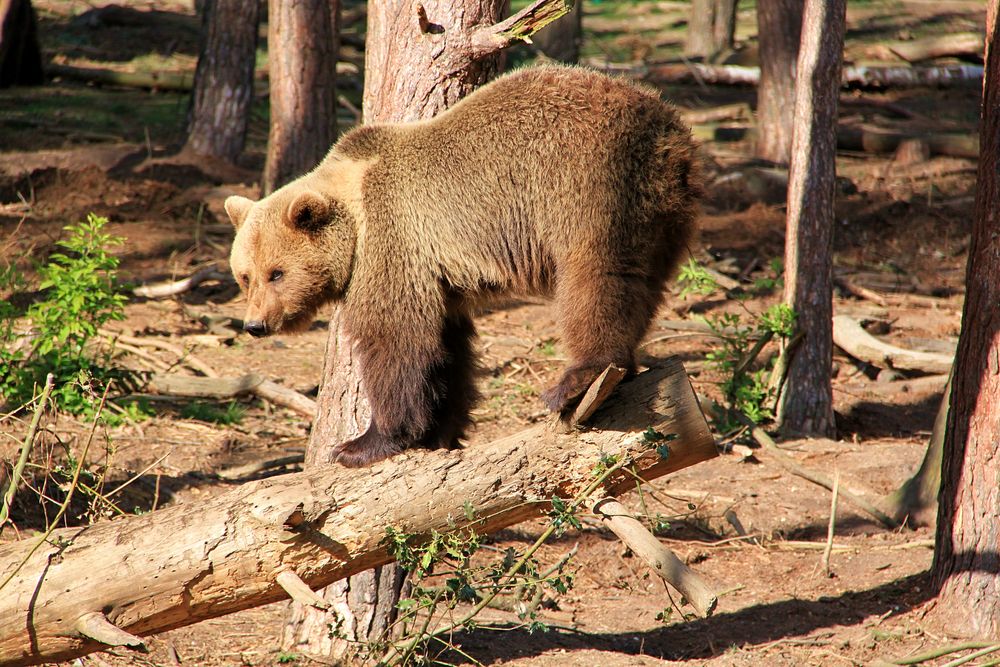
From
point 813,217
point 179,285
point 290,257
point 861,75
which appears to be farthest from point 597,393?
point 861,75

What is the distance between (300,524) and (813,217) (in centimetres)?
558

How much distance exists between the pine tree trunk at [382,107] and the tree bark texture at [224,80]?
9.21 meters

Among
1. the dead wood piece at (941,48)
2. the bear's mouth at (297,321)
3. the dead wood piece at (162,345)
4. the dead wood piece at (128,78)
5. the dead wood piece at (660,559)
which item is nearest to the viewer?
the dead wood piece at (660,559)

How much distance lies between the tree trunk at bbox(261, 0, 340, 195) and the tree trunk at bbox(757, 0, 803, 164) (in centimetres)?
620

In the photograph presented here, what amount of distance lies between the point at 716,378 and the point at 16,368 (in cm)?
631

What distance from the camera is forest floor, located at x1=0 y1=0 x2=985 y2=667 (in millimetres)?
5902

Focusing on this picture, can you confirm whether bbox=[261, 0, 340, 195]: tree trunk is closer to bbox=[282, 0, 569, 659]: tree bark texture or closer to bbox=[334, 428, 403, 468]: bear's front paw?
bbox=[282, 0, 569, 659]: tree bark texture

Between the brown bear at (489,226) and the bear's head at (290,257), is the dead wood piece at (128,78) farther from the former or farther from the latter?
the brown bear at (489,226)

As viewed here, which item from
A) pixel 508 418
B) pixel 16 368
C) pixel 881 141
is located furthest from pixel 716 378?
pixel 881 141

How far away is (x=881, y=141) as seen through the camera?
1580 cm

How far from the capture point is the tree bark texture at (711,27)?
21719 mm

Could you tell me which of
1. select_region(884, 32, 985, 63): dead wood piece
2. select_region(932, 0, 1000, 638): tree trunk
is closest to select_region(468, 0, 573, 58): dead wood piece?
select_region(932, 0, 1000, 638): tree trunk

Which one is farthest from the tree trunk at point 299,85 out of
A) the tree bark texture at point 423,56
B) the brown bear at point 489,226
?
the brown bear at point 489,226

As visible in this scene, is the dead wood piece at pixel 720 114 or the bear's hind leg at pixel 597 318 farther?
the dead wood piece at pixel 720 114
